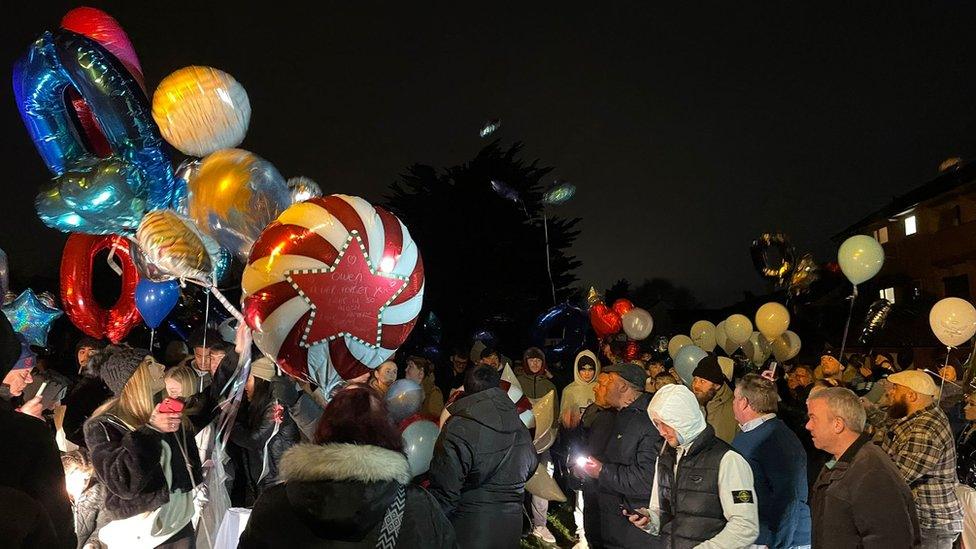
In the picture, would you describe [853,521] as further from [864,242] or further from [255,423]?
[864,242]

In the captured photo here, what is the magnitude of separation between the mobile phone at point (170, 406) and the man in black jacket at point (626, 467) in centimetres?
272

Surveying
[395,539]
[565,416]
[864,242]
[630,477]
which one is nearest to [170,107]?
[395,539]

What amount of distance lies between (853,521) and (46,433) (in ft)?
11.3

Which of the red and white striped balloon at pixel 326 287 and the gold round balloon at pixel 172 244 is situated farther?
the gold round balloon at pixel 172 244

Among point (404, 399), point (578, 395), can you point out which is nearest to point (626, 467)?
point (404, 399)

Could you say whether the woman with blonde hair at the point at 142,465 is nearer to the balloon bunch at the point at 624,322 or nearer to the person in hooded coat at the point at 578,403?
the person in hooded coat at the point at 578,403

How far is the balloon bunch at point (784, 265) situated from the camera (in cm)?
1598

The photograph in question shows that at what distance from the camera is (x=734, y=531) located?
3.53m

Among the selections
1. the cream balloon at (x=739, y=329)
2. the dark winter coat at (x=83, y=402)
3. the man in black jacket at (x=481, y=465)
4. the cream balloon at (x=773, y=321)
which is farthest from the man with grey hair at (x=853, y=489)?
the cream balloon at (x=739, y=329)

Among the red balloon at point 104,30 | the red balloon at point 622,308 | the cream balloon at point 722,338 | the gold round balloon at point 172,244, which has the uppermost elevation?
the red balloon at point 104,30

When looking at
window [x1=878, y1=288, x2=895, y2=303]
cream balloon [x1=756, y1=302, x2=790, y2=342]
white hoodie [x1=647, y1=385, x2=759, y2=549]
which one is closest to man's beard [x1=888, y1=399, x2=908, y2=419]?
white hoodie [x1=647, y1=385, x2=759, y2=549]

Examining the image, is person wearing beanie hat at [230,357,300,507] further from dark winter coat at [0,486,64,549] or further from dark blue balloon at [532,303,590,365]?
dark blue balloon at [532,303,590,365]

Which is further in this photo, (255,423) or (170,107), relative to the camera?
(255,423)

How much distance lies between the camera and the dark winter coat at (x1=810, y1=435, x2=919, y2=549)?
3.28 meters
